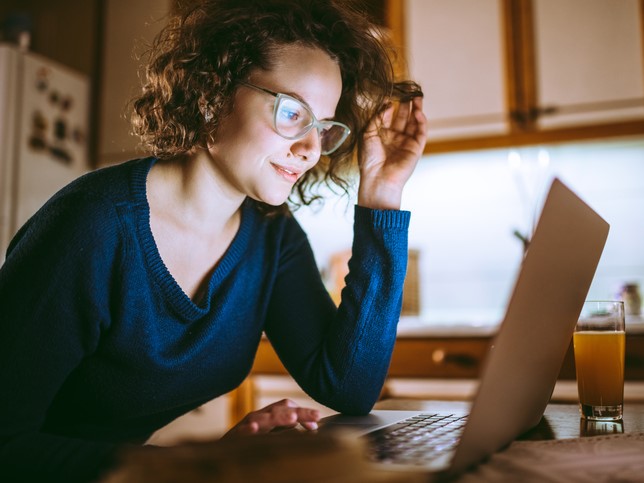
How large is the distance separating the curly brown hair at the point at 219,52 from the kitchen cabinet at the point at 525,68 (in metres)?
1.39

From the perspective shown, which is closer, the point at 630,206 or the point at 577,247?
the point at 577,247

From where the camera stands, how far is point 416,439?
634 millimetres

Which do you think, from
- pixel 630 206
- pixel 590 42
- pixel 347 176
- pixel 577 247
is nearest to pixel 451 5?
pixel 590 42

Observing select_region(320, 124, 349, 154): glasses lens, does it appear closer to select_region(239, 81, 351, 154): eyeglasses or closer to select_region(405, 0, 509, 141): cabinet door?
select_region(239, 81, 351, 154): eyeglasses

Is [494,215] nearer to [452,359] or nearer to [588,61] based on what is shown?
[588,61]

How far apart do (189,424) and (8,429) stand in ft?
5.72

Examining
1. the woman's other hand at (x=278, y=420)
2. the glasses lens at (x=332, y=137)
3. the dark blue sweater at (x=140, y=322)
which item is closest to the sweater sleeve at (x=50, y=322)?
the dark blue sweater at (x=140, y=322)

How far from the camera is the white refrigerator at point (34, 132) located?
2.72 metres

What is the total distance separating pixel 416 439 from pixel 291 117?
0.52 m

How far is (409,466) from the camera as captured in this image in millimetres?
490

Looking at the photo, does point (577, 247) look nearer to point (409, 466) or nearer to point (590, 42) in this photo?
point (409, 466)

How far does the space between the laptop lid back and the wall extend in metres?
1.86

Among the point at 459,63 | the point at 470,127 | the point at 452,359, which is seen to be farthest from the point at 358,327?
the point at 459,63

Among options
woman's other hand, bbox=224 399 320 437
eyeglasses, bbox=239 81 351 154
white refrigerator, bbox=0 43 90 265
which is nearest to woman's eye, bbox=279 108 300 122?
eyeglasses, bbox=239 81 351 154
